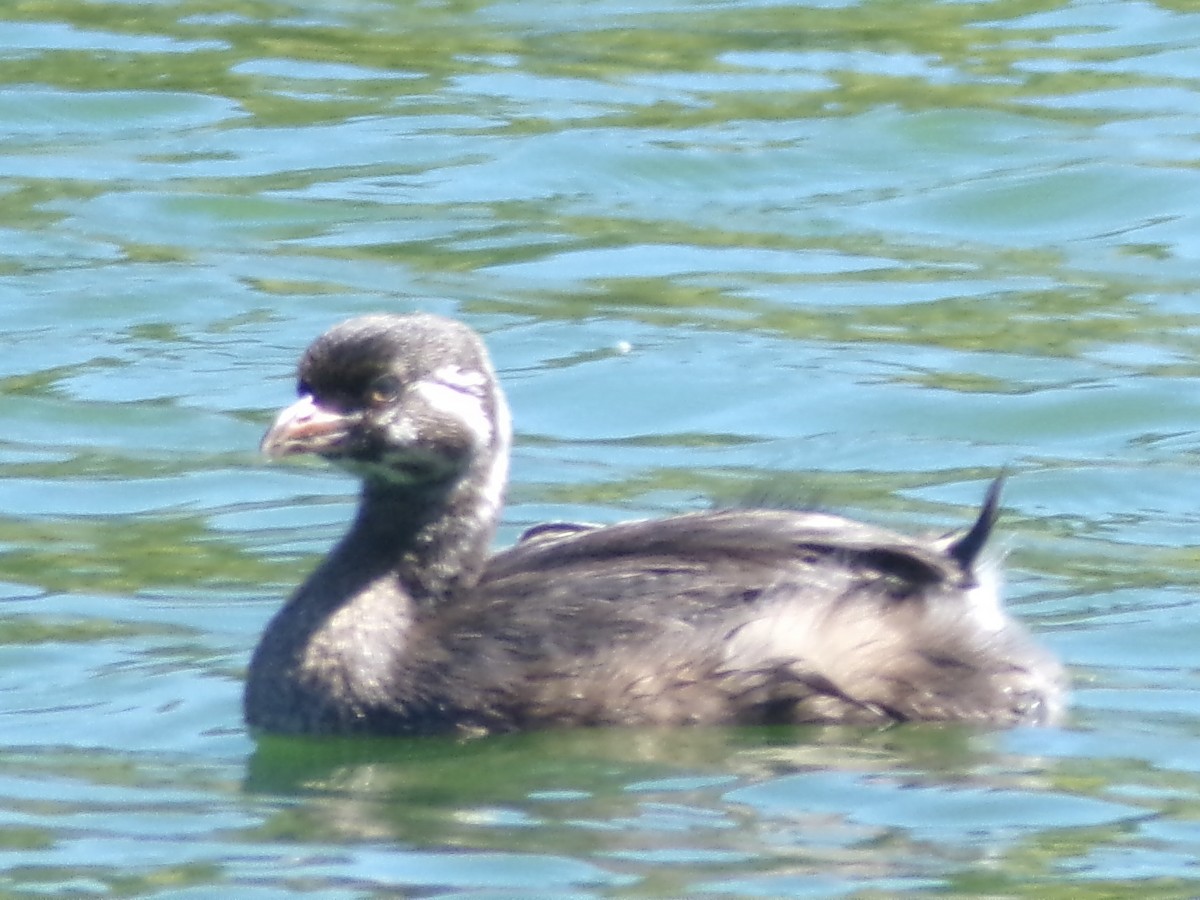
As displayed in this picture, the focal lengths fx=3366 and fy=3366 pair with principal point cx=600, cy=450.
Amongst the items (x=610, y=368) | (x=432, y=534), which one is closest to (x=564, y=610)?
(x=432, y=534)

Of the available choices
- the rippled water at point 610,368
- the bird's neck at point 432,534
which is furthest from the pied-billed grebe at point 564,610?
the rippled water at point 610,368

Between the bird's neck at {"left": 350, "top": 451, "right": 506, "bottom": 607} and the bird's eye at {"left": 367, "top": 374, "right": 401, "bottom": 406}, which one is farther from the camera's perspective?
the bird's neck at {"left": 350, "top": 451, "right": 506, "bottom": 607}

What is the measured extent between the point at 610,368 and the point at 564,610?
4.07m

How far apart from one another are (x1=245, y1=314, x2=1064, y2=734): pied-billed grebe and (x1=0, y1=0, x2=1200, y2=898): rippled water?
114 millimetres

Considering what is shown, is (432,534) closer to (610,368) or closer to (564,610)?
(564,610)

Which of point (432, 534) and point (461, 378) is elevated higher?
point (461, 378)

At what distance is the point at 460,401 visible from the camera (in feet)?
28.4

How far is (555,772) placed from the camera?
26.6 feet

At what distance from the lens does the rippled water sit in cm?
769

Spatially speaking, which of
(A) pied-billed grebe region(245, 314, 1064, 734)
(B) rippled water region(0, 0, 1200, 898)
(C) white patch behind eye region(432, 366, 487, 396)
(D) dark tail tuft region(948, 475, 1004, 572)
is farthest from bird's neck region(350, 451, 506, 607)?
(D) dark tail tuft region(948, 475, 1004, 572)

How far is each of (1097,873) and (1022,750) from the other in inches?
37.2

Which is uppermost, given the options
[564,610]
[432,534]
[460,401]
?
[460,401]

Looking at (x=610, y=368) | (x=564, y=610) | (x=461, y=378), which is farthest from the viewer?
(x=610, y=368)

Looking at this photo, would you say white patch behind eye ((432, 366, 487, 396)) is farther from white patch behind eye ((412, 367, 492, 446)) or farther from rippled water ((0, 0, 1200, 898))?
rippled water ((0, 0, 1200, 898))
